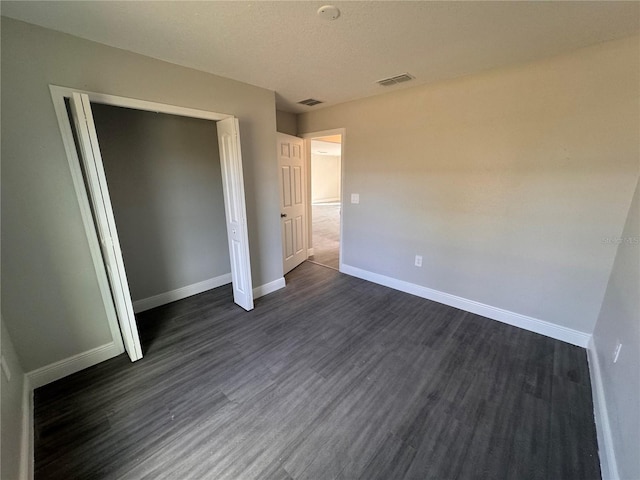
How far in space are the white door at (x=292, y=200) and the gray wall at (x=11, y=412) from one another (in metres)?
2.76

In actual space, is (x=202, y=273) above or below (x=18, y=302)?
below

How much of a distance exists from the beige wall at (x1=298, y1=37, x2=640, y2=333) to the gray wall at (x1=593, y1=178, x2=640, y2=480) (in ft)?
0.57

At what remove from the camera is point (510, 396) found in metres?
1.89

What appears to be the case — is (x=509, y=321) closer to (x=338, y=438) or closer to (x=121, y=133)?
(x=338, y=438)

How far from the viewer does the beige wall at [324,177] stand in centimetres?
1293

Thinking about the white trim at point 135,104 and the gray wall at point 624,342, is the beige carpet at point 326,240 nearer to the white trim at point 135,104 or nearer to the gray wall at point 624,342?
the white trim at point 135,104

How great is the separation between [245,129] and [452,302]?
10.4ft

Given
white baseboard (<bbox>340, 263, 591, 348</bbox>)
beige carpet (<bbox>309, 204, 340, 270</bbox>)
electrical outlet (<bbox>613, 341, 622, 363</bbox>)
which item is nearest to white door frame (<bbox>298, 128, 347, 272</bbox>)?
beige carpet (<bbox>309, 204, 340, 270</bbox>)

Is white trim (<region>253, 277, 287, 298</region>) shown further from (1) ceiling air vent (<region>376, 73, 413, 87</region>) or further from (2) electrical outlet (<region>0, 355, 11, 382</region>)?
(1) ceiling air vent (<region>376, 73, 413, 87</region>)

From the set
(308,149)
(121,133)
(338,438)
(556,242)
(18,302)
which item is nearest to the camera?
(338,438)

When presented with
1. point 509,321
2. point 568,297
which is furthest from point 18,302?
point 568,297

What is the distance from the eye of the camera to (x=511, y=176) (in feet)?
8.27

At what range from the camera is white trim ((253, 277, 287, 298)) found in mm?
3389

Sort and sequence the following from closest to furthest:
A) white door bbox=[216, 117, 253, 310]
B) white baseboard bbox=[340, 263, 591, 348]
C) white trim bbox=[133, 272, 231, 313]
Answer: white baseboard bbox=[340, 263, 591, 348] → white door bbox=[216, 117, 253, 310] → white trim bbox=[133, 272, 231, 313]
